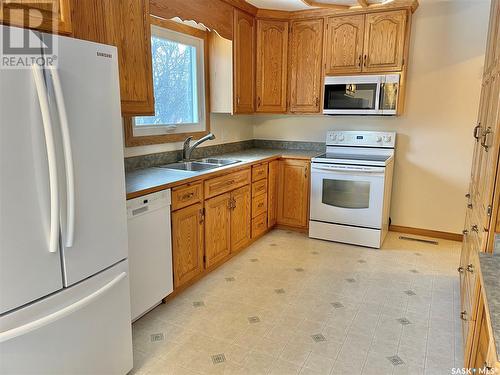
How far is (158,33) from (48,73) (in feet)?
6.65

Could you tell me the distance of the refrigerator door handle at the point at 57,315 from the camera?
130cm

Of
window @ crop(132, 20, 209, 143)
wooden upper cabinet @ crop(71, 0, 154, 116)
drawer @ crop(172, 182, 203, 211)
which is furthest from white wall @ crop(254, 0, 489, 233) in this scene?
wooden upper cabinet @ crop(71, 0, 154, 116)

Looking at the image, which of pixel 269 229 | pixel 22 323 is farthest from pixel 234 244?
pixel 22 323

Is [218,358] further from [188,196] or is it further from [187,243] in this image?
[188,196]

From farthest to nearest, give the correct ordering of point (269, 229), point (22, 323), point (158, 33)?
point (269, 229), point (158, 33), point (22, 323)

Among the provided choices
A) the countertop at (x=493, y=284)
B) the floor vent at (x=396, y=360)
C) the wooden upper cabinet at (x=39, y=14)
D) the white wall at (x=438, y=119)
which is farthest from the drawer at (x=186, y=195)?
the white wall at (x=438, y=119)

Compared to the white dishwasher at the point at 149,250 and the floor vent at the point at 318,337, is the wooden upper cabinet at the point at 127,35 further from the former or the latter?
the floor vent at the point at 318,337

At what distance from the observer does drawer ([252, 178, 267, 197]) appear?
3709mm

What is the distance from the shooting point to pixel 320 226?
12.9 ft

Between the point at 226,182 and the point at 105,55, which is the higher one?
the point at 105,55

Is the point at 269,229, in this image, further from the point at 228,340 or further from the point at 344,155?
the point at 228,340

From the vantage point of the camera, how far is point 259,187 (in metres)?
3.80

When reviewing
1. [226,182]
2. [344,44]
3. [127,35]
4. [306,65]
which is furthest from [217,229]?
[344,44]

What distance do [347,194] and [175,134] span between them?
1850 millimetres
